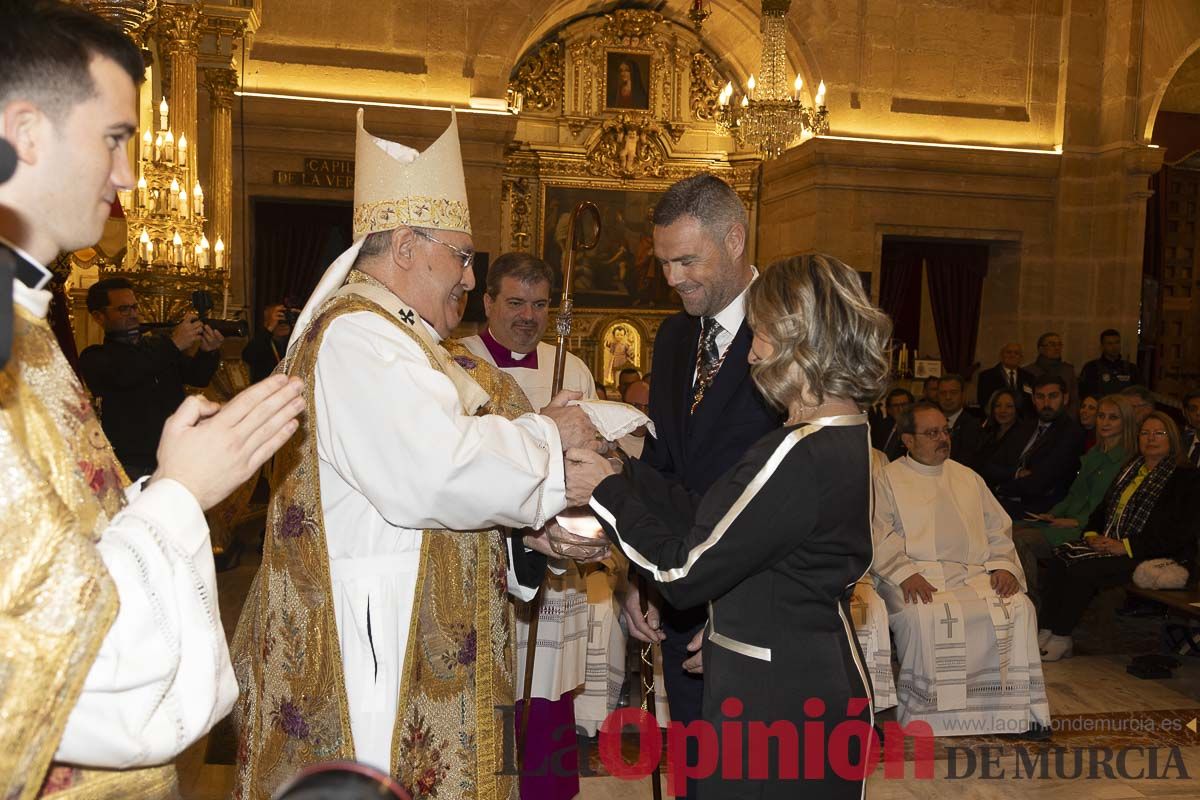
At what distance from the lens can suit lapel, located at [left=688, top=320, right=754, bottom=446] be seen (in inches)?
119

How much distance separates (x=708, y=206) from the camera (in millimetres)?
3111

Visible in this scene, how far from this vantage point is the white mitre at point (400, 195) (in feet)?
8.71

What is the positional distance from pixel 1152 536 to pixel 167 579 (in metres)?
6.51

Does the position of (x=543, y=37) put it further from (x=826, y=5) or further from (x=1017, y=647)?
(x=1017, y=647)

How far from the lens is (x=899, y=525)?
580 centimetres

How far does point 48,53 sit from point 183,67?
8.49 m

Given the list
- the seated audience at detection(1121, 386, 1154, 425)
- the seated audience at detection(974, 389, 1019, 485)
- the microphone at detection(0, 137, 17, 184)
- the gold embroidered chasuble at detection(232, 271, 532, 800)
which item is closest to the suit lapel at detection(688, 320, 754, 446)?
the gold embroidered chasuble at detection(232, 271, 532, 800)

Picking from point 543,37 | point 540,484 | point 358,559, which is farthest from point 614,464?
point 543,37

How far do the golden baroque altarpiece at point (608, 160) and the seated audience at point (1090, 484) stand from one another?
802 cm

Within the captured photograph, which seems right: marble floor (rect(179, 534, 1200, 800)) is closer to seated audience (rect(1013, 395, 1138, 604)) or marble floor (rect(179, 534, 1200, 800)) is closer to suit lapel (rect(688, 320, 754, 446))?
seated audience (rect(1013, 395, 1138, 604))

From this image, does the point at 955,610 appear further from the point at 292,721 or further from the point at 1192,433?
the point at 292,721

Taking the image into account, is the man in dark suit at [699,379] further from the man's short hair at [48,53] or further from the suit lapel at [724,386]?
the man's short hair at [48,53]

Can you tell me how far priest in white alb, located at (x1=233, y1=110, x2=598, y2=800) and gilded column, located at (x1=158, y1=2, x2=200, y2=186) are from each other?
719 cm

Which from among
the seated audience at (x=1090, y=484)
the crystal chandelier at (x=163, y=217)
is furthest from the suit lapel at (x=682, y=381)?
the crystal chandelier at (x=163, y=217)
